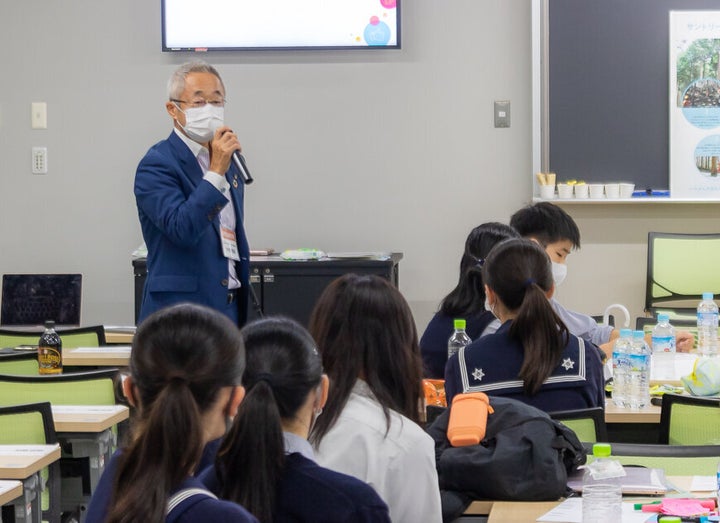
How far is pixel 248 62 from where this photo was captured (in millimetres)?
7031

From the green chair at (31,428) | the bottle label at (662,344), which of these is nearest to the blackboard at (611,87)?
the bottle label at (662,344)

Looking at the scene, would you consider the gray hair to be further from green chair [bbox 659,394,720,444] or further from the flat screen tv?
the flat screen tv

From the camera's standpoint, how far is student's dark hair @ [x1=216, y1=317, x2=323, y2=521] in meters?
1.68

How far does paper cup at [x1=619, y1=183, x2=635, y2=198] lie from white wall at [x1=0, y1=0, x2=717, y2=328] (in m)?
0.21

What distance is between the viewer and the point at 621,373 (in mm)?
3691

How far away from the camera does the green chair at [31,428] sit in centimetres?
314

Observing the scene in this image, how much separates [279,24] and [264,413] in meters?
5.50

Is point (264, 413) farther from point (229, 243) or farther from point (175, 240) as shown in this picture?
point (229, 243)

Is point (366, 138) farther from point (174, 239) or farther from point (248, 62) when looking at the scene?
point (174, 239)

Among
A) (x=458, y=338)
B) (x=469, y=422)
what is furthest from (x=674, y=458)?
(x=458, y=338)

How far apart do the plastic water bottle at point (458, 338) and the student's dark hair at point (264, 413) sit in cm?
213

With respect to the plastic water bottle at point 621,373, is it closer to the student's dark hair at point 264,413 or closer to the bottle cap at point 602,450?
the bottle cap at point 602,450

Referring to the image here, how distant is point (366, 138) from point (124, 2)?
1.75m

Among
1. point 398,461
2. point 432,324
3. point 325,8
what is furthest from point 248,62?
point 398,461
